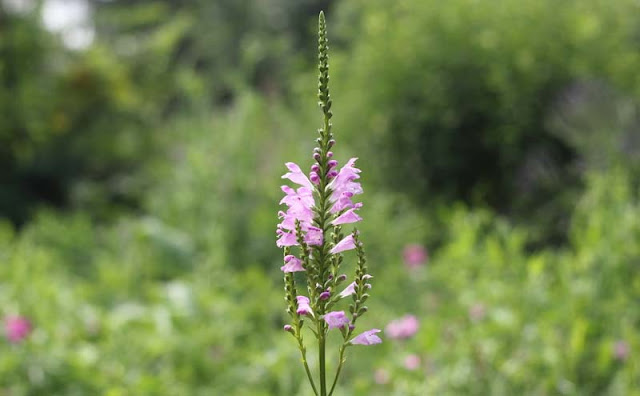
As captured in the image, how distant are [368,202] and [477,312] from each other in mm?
2130

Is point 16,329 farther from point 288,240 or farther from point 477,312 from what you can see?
point 288,240

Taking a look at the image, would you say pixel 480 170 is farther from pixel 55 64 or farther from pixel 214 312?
pixel 55 64

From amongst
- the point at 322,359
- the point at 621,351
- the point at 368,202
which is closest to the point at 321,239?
the point at 322,359

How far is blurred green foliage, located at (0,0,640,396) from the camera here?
2.83 meters

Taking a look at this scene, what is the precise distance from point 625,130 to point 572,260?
4.84 ft

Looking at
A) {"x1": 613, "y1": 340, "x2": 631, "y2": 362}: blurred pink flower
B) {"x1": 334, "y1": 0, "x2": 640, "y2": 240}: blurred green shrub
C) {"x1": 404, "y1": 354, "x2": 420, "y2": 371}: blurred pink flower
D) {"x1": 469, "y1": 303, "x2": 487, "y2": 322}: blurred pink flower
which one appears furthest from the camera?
{"x1": 334, "y1": 0, "x2": 640, "y2": 240}: blurred green shrub

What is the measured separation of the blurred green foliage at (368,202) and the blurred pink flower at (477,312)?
0.05 feet

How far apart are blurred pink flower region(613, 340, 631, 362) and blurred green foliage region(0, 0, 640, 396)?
25mm

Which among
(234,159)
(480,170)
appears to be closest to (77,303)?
(234,159)

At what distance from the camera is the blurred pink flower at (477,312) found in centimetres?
295

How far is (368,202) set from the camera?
503 centimetres

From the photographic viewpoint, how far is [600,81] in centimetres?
493

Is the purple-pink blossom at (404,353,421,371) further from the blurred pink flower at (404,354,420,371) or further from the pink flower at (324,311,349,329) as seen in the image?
the pink flower at (324,311,349,329)

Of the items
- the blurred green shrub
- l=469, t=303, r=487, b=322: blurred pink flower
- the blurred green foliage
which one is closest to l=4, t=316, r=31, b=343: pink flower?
the blurred green foliage
